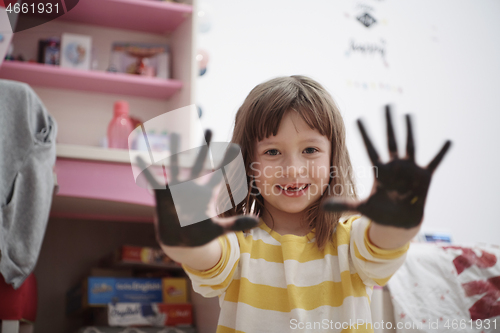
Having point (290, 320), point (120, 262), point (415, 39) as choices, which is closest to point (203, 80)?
point (120, 262)

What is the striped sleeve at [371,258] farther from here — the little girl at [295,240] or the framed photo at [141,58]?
the framed photo at [141,58]

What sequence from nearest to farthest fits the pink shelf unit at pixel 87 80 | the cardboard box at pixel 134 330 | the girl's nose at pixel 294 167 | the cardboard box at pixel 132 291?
1. the girl's nose at pixel 294 167
2. the cardboard box at pixel 134 330
3. the cardboard box at pixel 132 291
4. the pink shelf unit at pixel 87 80

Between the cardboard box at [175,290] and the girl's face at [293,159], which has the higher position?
the girl's face at [293,159]

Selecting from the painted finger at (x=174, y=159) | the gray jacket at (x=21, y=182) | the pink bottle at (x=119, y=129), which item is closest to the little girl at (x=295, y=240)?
the painted finger at (x=174, y=159)

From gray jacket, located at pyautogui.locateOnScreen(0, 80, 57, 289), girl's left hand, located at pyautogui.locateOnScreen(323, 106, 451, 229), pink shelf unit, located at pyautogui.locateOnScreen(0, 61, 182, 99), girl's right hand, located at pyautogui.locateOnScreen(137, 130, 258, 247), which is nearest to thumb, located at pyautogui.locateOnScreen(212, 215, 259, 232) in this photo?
girl's right hand, located at pyautogui.locateOnScreen(137, 130, 258, 247)

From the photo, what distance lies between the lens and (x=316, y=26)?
2066mm

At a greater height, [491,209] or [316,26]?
[316,26]

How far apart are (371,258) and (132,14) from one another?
147 centimetres

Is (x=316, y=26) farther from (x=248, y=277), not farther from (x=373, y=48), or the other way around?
(x=248, y=277)

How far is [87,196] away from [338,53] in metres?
1.42

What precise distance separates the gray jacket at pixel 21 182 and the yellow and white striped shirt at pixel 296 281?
0.44 meters

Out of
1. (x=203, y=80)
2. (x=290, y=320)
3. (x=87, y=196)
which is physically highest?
(x=203, y=80)

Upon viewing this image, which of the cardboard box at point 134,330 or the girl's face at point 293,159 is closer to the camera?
the girl's face at point 293,159

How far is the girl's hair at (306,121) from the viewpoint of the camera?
0.80 meters
